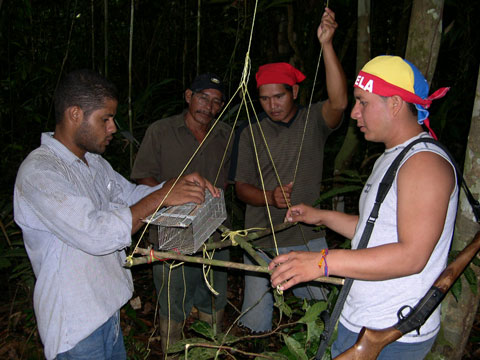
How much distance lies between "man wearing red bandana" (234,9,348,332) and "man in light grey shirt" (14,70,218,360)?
2.99 ft

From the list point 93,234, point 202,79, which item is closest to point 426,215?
point 93,234

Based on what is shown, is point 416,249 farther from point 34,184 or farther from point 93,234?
point 34,184

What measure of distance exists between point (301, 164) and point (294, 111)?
405 millimetres

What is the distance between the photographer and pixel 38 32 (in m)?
5.61

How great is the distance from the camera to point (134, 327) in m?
3.71

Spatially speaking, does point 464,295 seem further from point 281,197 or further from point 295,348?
point 281,197

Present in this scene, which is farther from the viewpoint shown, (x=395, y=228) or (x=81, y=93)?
(x=81, y=93)

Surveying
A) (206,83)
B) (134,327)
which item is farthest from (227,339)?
(134,327)

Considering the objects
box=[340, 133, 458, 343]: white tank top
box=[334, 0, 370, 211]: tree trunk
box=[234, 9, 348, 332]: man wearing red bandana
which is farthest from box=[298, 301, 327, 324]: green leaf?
box=[334, 0, 370, 211]: tree trunk

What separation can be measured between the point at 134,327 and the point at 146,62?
499 centimetres

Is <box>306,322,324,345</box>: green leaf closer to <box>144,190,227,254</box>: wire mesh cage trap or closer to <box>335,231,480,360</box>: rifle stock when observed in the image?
<box>335,231,480,360</box>: rifle stock

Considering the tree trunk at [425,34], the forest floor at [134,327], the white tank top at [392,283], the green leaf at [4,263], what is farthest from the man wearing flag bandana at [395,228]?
→ the green leaf at [4,263]

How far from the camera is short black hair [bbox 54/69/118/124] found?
73.1 inches

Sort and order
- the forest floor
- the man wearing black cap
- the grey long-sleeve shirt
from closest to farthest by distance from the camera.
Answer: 1. the grey long-sleeve shirt
2. the man wearing black cap
3. the forest floor
